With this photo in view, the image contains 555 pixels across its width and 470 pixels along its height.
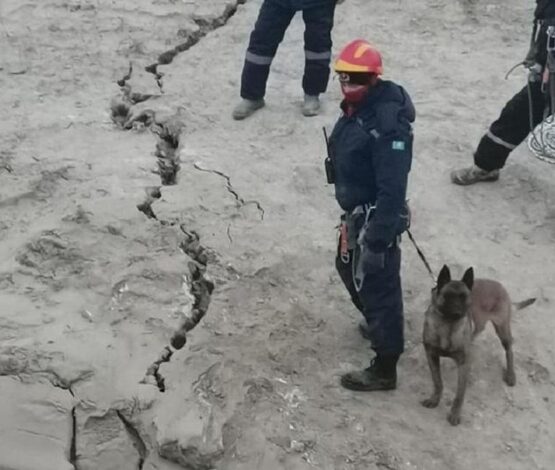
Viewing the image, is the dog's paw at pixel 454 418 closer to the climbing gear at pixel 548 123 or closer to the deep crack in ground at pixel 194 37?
the climbing gear at pixel 548 123

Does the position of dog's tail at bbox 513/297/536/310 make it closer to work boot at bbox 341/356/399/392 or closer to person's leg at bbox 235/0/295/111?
work boot at bbox 341/356/399/392

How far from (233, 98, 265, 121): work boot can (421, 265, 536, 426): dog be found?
2.85 metres

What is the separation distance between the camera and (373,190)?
4332 millimetres

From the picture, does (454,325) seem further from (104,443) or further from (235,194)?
(235,194)

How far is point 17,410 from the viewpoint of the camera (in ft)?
14.0

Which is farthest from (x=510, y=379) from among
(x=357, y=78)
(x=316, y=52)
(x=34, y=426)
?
(x=316, y=52)

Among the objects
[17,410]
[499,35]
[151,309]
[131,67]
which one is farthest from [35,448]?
[499,35]

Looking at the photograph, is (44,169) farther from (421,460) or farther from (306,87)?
(421,460)

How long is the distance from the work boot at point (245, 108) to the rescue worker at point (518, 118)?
1548mm

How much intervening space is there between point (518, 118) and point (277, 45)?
5.91ft

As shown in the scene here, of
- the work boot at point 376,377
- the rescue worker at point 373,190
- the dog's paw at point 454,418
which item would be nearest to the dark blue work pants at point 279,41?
the rescue worker at point 373,190

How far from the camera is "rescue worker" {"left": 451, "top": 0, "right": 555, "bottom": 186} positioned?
567 centimetres

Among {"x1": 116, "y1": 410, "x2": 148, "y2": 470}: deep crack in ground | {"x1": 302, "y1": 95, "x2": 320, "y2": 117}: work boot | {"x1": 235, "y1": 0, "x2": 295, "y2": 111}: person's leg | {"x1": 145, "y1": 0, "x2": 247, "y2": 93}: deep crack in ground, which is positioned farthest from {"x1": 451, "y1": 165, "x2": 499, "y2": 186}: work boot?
{"x1": 116, "y1": 410, "x2": 148, "y2": 470}: deep crack in ground

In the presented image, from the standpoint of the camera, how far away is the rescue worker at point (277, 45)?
670cm
